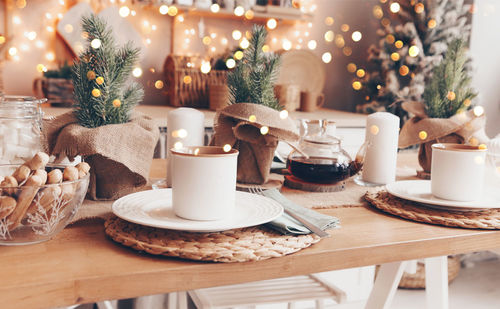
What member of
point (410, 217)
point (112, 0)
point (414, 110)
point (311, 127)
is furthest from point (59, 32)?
point (410, 217)

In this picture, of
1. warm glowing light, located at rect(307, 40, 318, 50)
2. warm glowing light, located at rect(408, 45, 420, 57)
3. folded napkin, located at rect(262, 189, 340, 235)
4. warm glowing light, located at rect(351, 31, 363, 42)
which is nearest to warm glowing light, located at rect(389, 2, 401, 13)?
warm glowing light, located at rect(408, 45, 420, 57)

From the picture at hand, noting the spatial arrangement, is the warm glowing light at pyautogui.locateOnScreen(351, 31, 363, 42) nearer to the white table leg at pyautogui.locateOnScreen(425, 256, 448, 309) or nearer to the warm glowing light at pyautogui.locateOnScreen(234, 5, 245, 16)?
the warm glowing light at pyautogui.locateOnScreen(234, 5, 245, 16)

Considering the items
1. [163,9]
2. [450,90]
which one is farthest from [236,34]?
[450,90]

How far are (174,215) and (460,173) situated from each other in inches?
20.7

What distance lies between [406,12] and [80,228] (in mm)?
2441

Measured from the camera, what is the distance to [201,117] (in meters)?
1.09

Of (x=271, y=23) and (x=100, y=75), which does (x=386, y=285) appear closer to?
(x=100, y=75)

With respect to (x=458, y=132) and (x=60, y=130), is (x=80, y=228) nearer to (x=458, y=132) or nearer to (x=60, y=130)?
(x=60, y=130)

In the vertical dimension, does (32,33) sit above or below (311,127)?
above

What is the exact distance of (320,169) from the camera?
3.65 feet

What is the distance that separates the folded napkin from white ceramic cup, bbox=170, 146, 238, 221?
87 millimetres

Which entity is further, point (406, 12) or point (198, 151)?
point (406, 12)

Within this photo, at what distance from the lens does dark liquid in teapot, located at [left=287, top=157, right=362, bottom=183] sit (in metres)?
1.12

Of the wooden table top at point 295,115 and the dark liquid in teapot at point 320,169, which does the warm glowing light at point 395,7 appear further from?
the dark liquid in teapot at point 320,169
